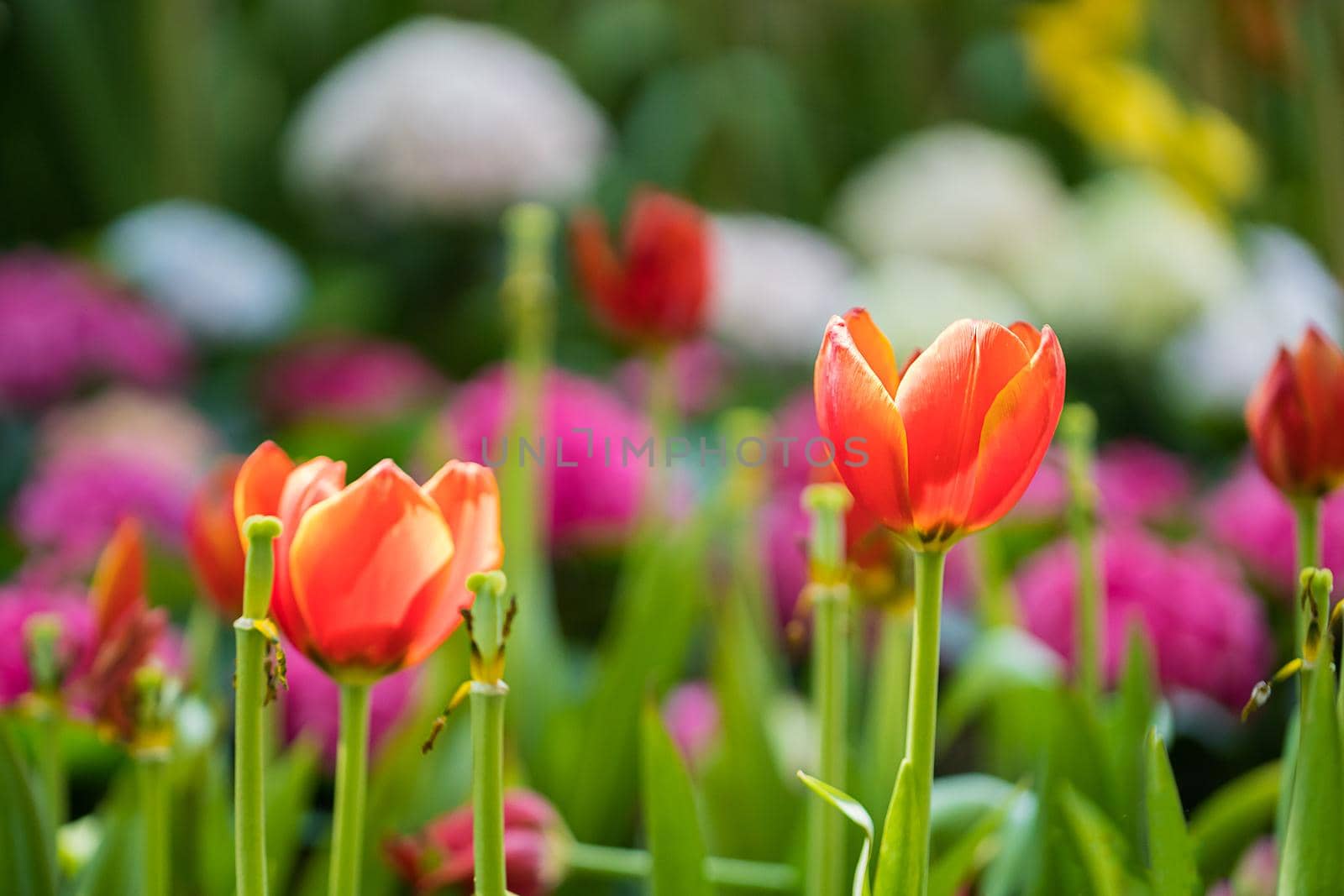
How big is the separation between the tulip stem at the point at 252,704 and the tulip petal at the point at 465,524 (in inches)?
1.0

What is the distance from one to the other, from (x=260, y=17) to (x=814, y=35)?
1.85 feet

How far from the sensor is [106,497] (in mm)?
468

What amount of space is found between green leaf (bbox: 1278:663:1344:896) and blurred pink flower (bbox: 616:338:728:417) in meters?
0.51

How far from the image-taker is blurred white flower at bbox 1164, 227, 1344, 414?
743 mm

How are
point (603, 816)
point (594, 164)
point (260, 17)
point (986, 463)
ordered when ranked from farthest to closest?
point (260, 17)
point (594, 164)
point (603, 816)
point (986, 463)

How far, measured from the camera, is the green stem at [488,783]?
148 millimetres

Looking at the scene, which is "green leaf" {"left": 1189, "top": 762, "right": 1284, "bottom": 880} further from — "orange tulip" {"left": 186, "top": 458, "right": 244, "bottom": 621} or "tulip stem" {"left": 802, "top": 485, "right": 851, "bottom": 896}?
"orange tulip" {"left": 186, "top": 458, "right": 244, "bottom": 621}

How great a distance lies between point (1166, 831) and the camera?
18cm

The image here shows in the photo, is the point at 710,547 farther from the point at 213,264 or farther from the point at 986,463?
the point at 213,264

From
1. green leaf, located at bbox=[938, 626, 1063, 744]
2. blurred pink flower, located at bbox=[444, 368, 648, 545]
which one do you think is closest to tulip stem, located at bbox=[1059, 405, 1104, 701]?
green leaf, located at bbox=[938, 626, 1063, 744]

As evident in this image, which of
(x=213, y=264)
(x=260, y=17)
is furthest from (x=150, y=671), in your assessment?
(x=260, y=17)

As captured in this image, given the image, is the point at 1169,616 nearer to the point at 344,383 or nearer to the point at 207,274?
the point at 344,383

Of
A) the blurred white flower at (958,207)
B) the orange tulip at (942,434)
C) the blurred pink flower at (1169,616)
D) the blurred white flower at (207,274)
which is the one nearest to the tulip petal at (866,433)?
the orange tulip at (942,434)

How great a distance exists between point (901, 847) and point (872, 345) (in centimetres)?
7
